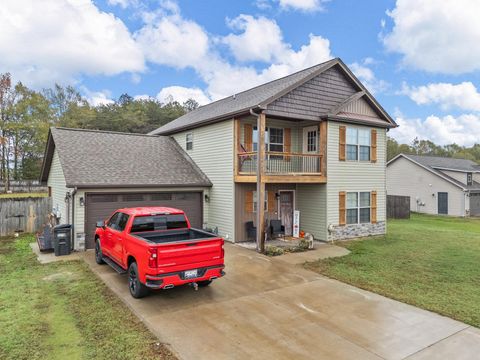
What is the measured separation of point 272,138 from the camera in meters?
14.5

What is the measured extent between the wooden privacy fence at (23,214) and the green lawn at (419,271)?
13179 millimetres

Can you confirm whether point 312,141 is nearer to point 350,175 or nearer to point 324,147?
point 324,147

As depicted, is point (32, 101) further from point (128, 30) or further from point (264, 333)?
point (264, 333)

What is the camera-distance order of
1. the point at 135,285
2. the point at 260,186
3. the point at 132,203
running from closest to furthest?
the point at 135,285 < the point at 260,186 < the point at 132,203

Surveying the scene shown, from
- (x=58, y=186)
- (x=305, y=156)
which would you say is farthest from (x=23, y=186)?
(x=305, y=156)

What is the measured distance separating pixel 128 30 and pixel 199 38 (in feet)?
16.7

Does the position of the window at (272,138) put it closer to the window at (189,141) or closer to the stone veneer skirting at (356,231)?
the window at (189,141)

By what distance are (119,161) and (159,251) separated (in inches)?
370

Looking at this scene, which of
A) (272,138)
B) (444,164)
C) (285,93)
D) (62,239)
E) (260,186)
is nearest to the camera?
(62,239)

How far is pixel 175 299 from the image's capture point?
22.6 feet

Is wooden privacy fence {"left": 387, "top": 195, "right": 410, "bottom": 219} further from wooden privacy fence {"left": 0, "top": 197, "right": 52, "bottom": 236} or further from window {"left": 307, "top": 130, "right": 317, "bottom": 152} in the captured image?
wooden privacy fence {"left": 0, "top": 197, "right": 52, "bottom": 236}

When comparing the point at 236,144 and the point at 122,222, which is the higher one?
the point at 236,144

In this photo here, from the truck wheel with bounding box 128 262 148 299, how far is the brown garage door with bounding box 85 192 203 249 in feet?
19.2

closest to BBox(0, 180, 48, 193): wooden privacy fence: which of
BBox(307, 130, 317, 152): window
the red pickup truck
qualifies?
A: BBox(307, 130, 317, 152): window
